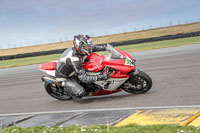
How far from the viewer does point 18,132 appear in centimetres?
452

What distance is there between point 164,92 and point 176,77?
1.90m

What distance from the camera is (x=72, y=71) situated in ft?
21.1

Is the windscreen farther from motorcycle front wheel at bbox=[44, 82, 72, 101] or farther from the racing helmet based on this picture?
motorcycle front wheel at bbox=[44, 82, 72, 101]

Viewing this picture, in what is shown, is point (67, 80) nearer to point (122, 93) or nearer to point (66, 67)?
point (66, 67)

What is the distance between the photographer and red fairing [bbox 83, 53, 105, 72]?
613 centimetres

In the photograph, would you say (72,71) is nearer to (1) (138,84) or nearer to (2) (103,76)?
(2) (103,76)

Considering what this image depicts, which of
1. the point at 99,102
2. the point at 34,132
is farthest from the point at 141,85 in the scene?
the point at 34,132

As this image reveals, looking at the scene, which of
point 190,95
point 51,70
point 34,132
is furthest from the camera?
point 51,70

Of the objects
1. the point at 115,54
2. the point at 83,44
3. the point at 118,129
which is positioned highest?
the point at 83,44

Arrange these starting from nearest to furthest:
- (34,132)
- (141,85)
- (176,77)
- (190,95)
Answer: (34,132), (190,95), (141,85), (176,77)

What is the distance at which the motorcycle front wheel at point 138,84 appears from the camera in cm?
610

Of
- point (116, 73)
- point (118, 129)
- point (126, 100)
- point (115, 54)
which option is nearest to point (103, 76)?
point (116, 73)

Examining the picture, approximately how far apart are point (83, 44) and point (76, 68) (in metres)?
0.60

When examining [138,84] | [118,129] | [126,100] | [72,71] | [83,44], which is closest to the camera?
[118,129]
